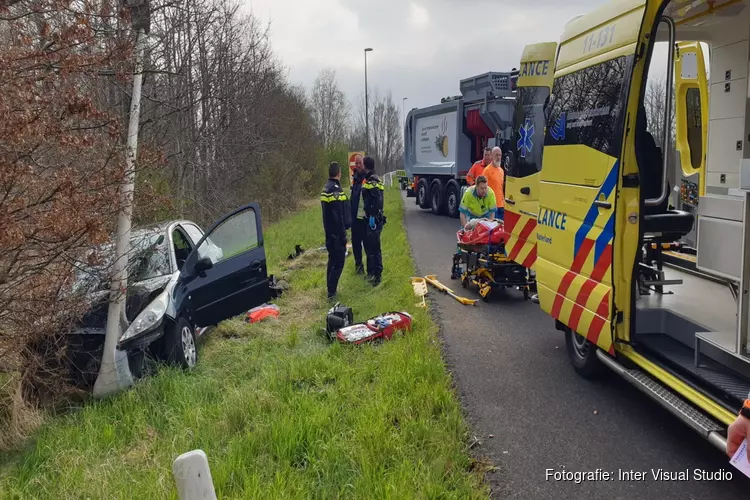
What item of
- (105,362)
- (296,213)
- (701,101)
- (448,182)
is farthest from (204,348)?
(296,213)

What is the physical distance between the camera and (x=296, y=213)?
78.2 ft

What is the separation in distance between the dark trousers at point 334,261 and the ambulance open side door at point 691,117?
428 centimetres

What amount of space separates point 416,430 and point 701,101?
4257 mm

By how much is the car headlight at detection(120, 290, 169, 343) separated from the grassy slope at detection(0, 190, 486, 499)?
0.42 m

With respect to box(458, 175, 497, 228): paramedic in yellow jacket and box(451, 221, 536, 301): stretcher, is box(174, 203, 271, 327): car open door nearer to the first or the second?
box(451, 221, 536, 301): stretcher

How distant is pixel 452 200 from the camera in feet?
56.1

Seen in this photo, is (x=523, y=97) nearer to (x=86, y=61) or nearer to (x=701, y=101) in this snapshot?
(x=701, y=101)

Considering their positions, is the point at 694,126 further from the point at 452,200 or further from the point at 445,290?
the point at 452,200

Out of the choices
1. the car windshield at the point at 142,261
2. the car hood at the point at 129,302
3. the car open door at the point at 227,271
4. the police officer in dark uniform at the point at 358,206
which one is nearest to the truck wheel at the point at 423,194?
the police officer in dark uniform at the point at 358,206

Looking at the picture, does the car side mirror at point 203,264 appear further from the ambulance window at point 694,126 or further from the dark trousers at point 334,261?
the ambulance window at point 694,126

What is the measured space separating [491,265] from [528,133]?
5.75ft

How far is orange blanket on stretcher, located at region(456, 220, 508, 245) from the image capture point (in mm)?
7254

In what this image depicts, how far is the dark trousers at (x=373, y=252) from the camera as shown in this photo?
846cm

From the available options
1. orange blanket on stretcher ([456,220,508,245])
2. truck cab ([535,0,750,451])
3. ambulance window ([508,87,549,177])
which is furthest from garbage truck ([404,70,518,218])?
truck cab ([535,0,750,451])
